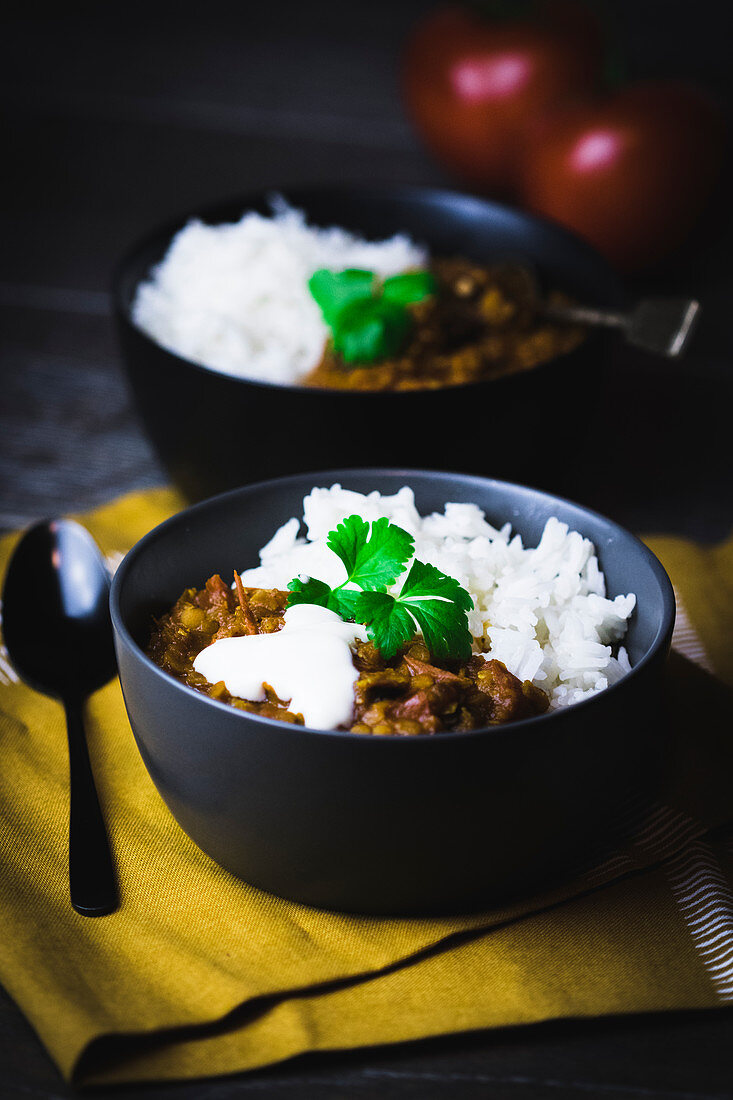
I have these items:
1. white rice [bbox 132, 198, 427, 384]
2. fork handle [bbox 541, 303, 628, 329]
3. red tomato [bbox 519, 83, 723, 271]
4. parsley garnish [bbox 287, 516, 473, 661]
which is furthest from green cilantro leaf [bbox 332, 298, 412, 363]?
red tomato [bbox 519, 83, 723, 271]

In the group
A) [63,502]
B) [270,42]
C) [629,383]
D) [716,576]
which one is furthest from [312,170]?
[716,576]

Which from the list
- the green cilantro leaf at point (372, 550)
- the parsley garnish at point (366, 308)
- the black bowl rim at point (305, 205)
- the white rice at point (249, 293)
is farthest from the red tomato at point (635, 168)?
the green cilantro leaf at point (372, 550)

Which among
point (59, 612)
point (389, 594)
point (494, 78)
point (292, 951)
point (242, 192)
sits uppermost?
point (389, 594)

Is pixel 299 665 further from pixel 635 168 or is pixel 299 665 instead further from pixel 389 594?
pixel 635 168

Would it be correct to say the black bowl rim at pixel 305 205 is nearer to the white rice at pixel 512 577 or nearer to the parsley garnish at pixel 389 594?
the white rice at pixel 512 577

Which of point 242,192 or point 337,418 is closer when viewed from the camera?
point 337,418

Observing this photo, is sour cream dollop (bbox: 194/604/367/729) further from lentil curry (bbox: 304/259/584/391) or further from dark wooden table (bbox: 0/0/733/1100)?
lentil curry (bbox: 304/259/584/391)

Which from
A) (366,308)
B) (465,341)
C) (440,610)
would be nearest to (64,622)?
(440,610)
